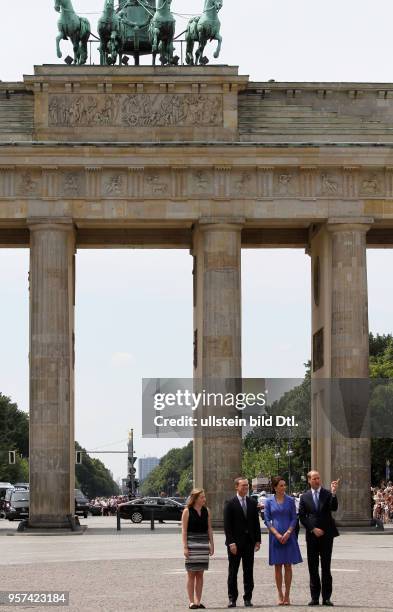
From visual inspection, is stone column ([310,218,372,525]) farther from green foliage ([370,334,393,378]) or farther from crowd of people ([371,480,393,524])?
green foliage ([370,334,393,378])

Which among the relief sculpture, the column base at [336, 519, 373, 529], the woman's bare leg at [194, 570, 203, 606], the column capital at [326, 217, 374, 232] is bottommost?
the woman's bare leg at [194, 570, 203, 606]

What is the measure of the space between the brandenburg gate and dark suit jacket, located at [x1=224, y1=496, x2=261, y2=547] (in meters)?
35.1

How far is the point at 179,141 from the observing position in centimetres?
6556

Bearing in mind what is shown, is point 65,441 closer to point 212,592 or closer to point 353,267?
point 353,267

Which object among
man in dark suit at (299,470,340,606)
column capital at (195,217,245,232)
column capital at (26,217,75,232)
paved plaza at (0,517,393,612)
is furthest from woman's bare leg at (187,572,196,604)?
column capital at (26,217,75,232)

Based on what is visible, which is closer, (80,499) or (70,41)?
(70,41)

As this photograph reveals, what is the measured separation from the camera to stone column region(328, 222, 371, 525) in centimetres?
6438

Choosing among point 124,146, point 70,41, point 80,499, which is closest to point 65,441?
point 124,146

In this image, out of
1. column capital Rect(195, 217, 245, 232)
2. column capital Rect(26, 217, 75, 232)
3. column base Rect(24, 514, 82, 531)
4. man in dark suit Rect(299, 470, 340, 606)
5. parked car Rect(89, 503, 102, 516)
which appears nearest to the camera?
man in dark suit Rect(299, 470, 340, 606)

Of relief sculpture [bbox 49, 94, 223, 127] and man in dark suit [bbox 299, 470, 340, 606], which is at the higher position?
relief sculpture [bbox 49, 94, 223, 127]

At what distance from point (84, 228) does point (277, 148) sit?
972 cm

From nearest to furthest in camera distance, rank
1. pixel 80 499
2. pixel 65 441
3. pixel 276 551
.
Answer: pixel 276 551 → pixel 65 441 → pixel 80 499

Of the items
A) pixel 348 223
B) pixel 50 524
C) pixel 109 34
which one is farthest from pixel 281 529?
pixel 109 34

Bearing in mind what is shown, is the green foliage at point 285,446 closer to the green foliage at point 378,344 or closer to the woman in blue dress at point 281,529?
the green foliage at point 378,344
